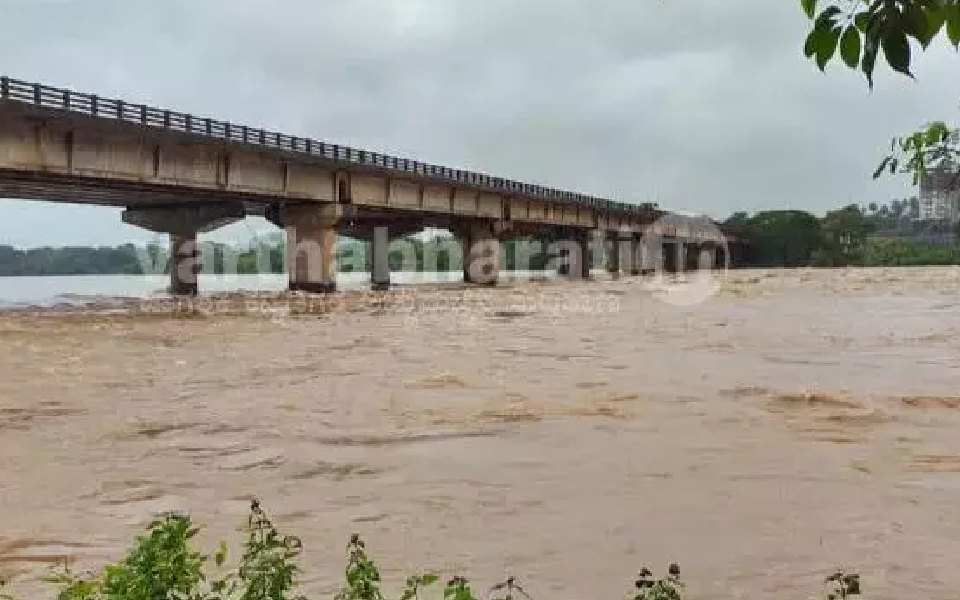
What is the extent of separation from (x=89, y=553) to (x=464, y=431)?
4841mm

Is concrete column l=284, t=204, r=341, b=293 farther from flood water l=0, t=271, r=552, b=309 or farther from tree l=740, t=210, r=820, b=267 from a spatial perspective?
tree l=740, t=210, r=820, b=267

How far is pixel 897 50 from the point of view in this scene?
1794mm

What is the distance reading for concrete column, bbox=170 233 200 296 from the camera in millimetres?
58219

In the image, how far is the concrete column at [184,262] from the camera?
58.2m

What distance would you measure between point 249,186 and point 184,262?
19.7m

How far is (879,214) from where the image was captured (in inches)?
7810

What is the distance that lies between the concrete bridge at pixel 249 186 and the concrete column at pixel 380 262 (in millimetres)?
125

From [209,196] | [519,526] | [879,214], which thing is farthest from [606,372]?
[879,214]

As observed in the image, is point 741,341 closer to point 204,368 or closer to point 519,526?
point 204,368

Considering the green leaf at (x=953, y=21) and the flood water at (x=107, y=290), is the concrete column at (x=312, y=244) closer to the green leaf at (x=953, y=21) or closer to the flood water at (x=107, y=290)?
the flood water at (x=107, y=290)

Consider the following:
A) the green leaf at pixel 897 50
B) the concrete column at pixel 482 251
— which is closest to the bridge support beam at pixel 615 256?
the concrete column at pixel 482 251

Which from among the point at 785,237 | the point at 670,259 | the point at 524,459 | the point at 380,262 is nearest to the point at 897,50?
the point at 524,459

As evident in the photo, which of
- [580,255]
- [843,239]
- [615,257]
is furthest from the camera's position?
[843,239]

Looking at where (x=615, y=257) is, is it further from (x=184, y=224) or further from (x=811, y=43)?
(x=811, y=43)
